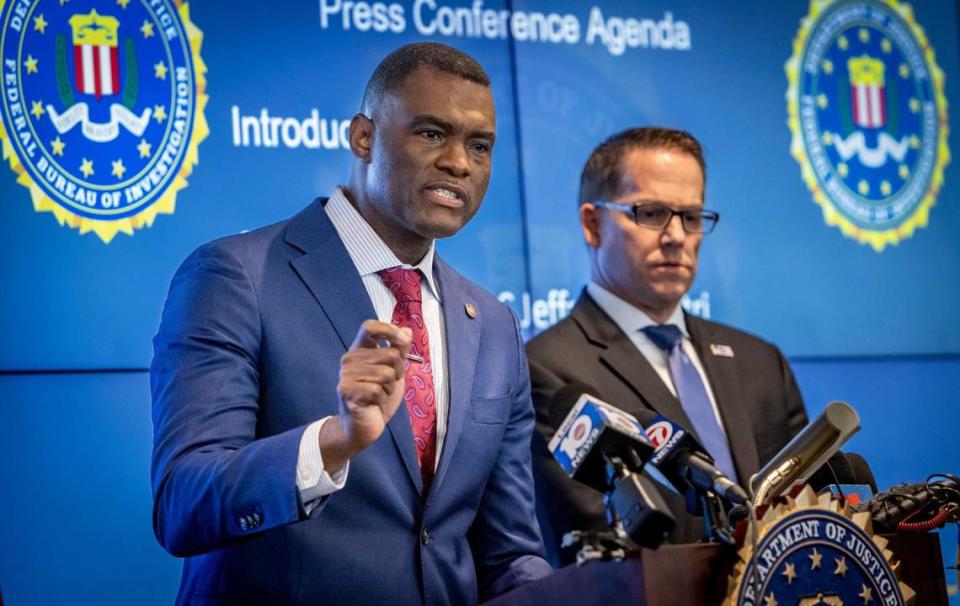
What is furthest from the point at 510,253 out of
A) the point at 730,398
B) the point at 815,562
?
the point at 815,562

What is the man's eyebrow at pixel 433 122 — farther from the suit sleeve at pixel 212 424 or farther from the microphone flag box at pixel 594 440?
the microphone flag box at pixel 594 440

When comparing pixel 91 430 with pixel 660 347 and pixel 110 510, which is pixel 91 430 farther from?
pixel 660 347

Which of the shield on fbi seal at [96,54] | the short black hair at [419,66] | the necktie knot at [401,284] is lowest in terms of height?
the necktie knot at [401,284]

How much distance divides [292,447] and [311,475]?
0.19 ft

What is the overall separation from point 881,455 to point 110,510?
270 centimetres

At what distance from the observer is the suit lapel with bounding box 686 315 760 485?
3781 mm

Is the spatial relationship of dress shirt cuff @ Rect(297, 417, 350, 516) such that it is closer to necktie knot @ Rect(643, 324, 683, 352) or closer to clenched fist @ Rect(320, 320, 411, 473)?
clenched fist @ Rect(320, 320, 411, 473)

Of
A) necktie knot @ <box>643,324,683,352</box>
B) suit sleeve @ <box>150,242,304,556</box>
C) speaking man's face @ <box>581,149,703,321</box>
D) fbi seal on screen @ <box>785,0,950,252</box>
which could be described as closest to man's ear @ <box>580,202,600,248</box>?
speaking man's face @ <box>581,149,703,321</box>

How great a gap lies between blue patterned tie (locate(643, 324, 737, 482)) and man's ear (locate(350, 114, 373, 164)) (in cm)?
133

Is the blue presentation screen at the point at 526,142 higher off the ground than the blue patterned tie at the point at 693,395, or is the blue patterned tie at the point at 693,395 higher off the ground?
the blue presentation screen at the point at 526,142

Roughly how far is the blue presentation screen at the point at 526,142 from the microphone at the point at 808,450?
1998 mm

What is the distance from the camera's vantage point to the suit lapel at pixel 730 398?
3781 mm

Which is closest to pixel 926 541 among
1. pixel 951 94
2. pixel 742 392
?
pixel 742 392

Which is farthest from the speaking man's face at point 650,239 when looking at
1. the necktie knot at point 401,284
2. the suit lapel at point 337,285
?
the suit lapel at point 337,285
